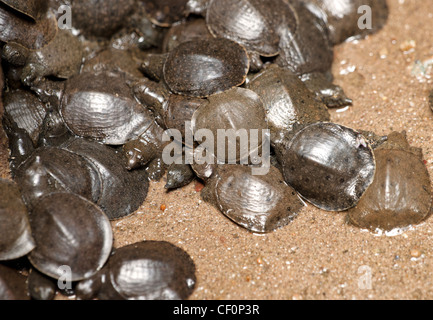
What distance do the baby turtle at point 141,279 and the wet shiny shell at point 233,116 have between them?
3.78ft

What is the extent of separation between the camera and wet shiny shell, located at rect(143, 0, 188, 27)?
16.2ft

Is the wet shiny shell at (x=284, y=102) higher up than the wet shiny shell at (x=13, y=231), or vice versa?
the wet shiny shell at (x=284, y=102)

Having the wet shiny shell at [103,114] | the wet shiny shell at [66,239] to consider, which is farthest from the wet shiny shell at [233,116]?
the wet shiny shell at [66,239]

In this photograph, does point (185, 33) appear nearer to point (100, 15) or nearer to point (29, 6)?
point (100, 15)

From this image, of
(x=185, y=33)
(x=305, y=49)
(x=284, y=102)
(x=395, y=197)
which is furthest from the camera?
(x=185, y=33)

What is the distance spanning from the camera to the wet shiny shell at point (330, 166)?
151 inches

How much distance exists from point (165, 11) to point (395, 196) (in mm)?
3278

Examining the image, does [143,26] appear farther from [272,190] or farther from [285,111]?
[272,190]

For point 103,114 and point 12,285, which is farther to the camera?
point 103,114

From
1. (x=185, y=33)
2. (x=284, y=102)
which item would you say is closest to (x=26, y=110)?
(x=185, y=33)

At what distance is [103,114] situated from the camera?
426 centimetres

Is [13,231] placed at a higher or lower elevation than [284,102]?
lower

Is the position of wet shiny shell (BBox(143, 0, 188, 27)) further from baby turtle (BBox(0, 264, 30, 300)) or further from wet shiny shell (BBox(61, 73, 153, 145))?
baby turtle (BBox(0, 264, 30, 300))

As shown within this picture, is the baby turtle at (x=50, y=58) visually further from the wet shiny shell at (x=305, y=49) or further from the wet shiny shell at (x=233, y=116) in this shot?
the wet shiny shell at (x=305, y=49)
